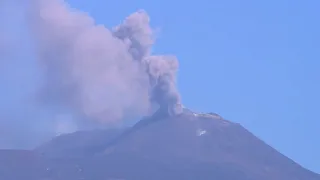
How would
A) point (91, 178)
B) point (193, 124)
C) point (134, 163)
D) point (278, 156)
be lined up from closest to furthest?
point (91, 178) → point (134, 163) → point (278, 156) → point (193, 124)

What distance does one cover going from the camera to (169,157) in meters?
174

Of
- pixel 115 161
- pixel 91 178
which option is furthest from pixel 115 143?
pixel 91 178

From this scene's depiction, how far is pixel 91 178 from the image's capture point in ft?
513

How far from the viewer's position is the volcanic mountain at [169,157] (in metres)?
160

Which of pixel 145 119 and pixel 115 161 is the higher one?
pixel 145 119

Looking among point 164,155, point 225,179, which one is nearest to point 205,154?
point 164,155

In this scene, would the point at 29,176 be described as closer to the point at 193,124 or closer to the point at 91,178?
the point at 91,178

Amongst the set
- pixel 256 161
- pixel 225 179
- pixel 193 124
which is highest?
pixel 193 124

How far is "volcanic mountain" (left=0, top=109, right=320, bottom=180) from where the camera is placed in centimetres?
15962

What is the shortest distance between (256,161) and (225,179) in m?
21.4

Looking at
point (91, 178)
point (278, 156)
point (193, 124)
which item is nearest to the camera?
point (91, 178)

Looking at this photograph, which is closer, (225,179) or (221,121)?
(225,179)

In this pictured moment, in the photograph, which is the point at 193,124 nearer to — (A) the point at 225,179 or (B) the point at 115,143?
(B) the point at 115,143

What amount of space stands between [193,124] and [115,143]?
21.1 meters
